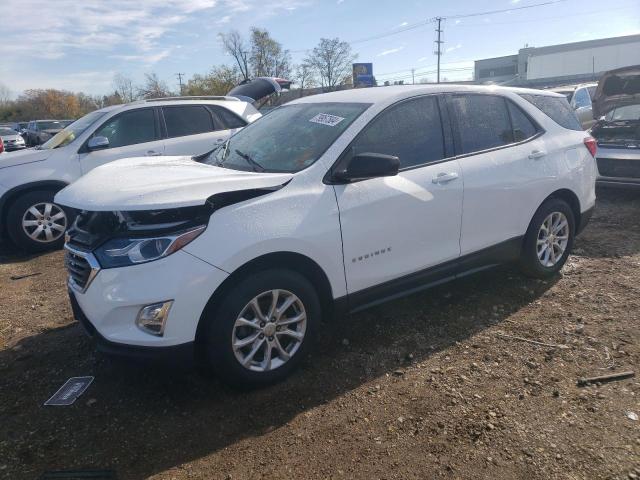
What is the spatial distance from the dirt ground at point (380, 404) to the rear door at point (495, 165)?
0.70 meters

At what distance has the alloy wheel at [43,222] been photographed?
6.14 meters

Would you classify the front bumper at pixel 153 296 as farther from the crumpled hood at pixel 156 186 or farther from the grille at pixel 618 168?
the grille at pixel 618 168

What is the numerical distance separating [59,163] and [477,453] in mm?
6172

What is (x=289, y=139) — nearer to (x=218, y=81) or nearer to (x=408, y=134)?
(x=408, y=134)

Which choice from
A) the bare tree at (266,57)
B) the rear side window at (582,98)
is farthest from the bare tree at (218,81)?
the rear side window at (582,98)

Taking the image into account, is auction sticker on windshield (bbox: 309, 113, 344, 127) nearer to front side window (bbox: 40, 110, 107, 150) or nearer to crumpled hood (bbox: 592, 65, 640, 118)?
front side window (bbox: 40, 110, 107, 150)

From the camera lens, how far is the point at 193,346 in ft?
8.68

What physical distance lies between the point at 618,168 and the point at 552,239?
363cm

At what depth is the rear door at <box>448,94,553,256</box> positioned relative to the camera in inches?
147

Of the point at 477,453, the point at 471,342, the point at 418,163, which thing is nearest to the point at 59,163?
the point at 418,163

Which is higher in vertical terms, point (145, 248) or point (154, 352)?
point (145, 248)

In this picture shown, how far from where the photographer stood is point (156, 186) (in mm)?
2771

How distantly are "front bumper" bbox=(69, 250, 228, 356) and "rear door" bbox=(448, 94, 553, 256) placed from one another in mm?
2155

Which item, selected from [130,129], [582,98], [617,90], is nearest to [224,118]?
[130,129]
